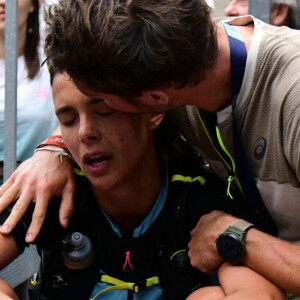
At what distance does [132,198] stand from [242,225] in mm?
485

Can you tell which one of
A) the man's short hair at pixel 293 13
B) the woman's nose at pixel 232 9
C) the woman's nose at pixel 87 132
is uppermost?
the man's short hair at pixel 293 13

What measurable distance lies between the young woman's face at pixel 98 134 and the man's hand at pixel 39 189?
140mm

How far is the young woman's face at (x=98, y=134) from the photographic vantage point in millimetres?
2166

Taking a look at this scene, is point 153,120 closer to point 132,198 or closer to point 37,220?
point 132,198

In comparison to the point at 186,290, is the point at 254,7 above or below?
above

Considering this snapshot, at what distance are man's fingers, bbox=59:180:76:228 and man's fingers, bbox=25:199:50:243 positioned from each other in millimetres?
59

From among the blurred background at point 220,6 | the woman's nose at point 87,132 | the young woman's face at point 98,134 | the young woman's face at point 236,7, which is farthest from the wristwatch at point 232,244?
the blurred background at point 220,6

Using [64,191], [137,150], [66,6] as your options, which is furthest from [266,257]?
[66,6]

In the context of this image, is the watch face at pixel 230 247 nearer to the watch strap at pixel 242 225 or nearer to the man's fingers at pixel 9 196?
the watch strap at pixel 242 225

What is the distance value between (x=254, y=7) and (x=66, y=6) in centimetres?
93

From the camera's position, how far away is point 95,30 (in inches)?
75.3

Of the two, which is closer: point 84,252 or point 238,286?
point 238,286

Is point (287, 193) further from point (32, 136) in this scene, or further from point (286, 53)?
point (32, 136)

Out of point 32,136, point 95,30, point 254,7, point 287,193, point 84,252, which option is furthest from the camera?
point 32,136
